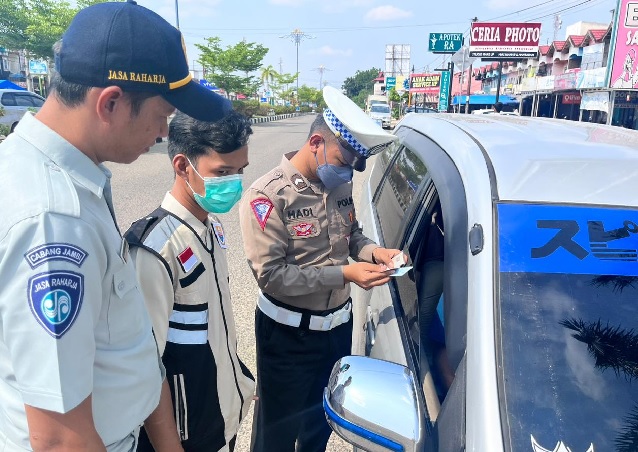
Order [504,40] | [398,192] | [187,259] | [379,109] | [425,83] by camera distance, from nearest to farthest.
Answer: [187,259]
[398,192]
[504,40]
[379,109]
[425,83]

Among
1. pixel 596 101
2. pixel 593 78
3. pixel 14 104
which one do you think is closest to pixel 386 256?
pixel 14 104

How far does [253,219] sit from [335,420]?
3.10 feet

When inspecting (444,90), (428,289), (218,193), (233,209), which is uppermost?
(444,90)

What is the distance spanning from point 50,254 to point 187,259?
0.62 meters

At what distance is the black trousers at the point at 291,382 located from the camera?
2.07 meters

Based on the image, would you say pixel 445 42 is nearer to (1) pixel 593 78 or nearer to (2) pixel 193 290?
(1) pixel 593 78

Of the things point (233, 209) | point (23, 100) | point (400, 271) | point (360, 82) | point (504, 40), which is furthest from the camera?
point (360, 82)

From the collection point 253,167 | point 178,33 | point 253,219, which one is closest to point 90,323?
point 178,33

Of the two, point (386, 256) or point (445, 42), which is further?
point (445, 42)

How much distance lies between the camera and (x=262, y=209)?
1915 mm

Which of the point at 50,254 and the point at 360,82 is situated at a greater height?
the point at 360,82

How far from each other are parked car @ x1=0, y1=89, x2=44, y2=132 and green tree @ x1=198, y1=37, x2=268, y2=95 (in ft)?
55.4

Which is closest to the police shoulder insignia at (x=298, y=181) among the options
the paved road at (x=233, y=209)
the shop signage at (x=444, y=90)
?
the paved road at (x=233, y=209)

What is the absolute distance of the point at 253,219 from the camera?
6.28ft
